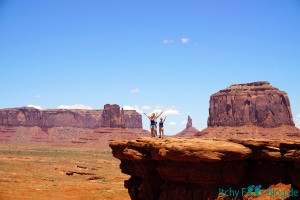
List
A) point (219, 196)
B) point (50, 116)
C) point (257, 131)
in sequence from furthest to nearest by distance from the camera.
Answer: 1. point (50, 116)
2. point (257, 131)
3. point (219, 196)

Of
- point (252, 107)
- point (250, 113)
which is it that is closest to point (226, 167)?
point (250, 113)

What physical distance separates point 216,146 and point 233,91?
115145 millimetres

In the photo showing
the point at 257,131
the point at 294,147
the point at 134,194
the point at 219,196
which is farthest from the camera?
the point at 257,131

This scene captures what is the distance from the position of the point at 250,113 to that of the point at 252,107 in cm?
203

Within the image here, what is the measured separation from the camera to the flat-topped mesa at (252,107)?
11725 cm

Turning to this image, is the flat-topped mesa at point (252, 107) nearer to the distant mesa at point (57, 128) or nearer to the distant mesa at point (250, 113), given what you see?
the distant mesa at point (250, 113)

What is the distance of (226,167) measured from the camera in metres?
15.0

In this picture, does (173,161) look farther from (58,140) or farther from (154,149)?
(58,140)

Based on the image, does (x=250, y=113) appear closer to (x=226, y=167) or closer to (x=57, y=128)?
(x=57, y=128)

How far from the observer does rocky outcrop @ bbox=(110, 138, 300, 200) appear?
14219 mm

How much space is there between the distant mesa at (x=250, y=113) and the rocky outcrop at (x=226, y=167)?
95.9 meters

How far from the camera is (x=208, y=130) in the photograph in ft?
408

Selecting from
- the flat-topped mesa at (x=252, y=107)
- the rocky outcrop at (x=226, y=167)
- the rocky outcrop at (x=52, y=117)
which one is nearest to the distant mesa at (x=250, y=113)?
the flat-topped mesa at (x=252, y=107)

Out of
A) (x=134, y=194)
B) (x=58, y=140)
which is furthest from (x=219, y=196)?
(x=58, y=140)
